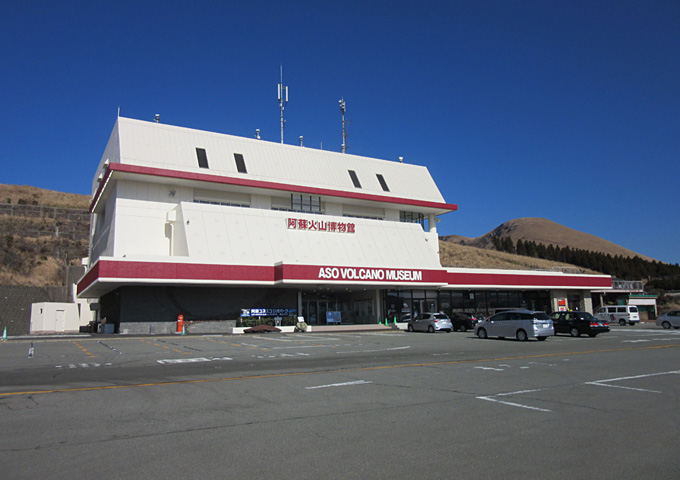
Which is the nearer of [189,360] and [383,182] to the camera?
[189,360]

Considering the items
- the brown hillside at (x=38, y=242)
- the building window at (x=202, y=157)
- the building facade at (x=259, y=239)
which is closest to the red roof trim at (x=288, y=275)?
the building facade at (x=259, y=239)

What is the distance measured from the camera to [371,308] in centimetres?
4541

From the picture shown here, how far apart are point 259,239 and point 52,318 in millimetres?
24637

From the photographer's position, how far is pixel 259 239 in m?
40.2

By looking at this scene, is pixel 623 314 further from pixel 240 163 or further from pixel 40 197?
pixel 40 197

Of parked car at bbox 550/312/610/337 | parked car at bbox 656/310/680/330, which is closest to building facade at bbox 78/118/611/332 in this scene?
parked car at bbox 656/310/680/330

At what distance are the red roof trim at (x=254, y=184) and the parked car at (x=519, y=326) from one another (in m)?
20.9

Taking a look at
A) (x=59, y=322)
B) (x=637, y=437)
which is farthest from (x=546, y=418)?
(x=59, y=322)

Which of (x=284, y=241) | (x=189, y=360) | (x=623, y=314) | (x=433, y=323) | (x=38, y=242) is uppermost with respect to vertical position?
(x=38, y=242)

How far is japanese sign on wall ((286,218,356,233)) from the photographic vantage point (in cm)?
4222

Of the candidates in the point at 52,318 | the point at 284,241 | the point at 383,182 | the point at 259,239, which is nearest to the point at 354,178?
the point at 383,182

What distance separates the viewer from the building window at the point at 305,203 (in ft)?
148

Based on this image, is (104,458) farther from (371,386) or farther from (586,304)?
(586,304)

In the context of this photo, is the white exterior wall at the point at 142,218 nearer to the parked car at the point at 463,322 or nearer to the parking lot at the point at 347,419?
the parked car at the point at 463,322
